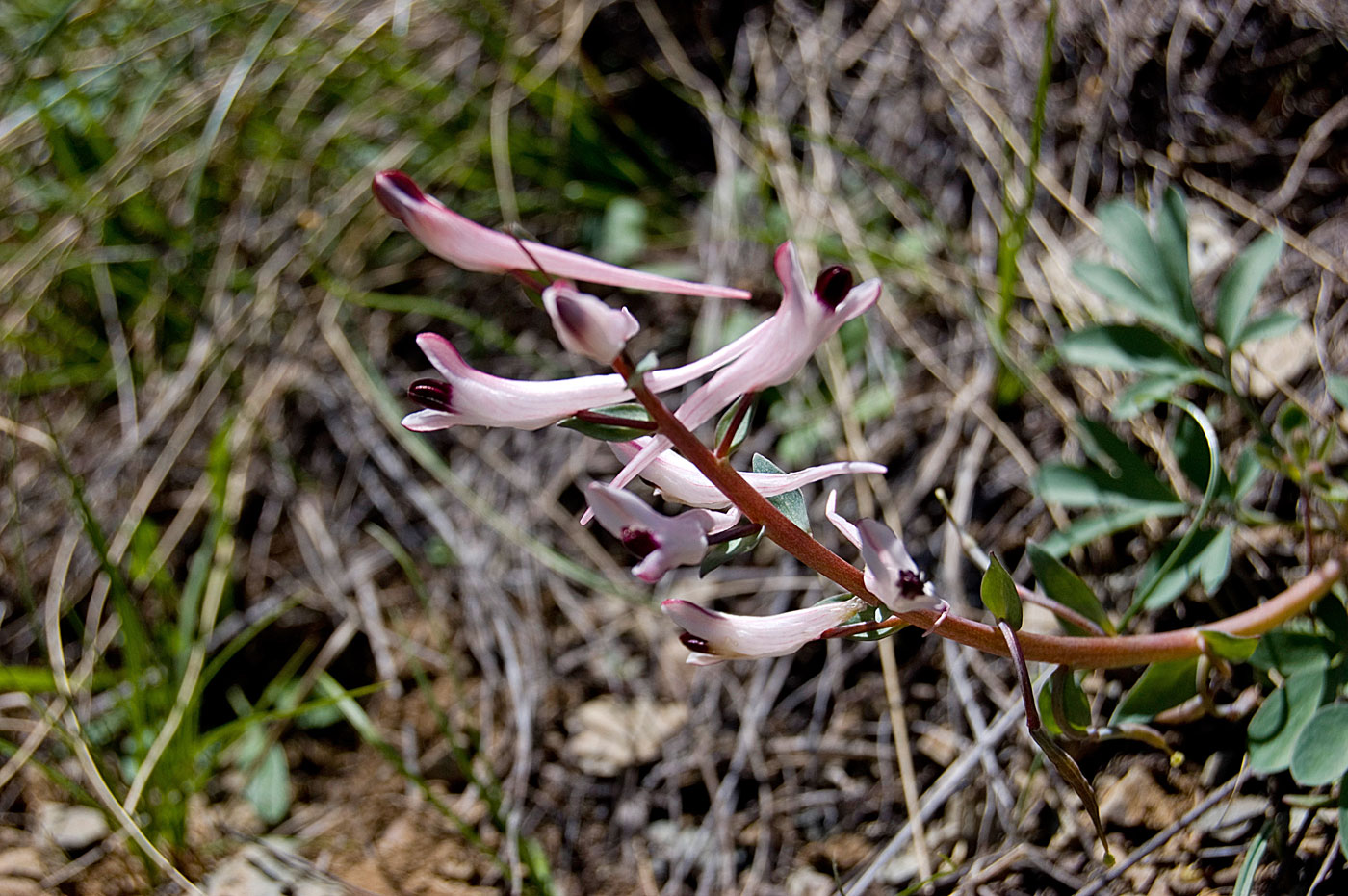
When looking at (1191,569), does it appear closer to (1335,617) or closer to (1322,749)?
(1335,617)

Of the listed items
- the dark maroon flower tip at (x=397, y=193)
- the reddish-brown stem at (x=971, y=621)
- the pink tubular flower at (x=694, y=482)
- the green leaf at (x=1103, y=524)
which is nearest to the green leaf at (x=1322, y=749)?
the reddish-brown stem at (x=971, y=621)

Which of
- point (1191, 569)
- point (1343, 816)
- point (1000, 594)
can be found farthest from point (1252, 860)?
point (1000, 594)

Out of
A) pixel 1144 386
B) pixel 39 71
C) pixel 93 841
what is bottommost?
pixel 93 841

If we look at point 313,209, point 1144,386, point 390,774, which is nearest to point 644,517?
point 1144,386

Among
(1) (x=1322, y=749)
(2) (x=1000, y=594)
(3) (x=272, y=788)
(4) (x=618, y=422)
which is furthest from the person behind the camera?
(3) (x=272, y=788)

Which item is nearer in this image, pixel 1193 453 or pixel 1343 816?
pixel 1343 816

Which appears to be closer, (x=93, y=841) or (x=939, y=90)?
(x=93, y=841)

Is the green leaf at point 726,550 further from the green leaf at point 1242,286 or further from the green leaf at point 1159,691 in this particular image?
the green leaf at point 1242,286

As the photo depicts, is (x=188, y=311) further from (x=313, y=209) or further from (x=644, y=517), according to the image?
(x=644, y=517)
